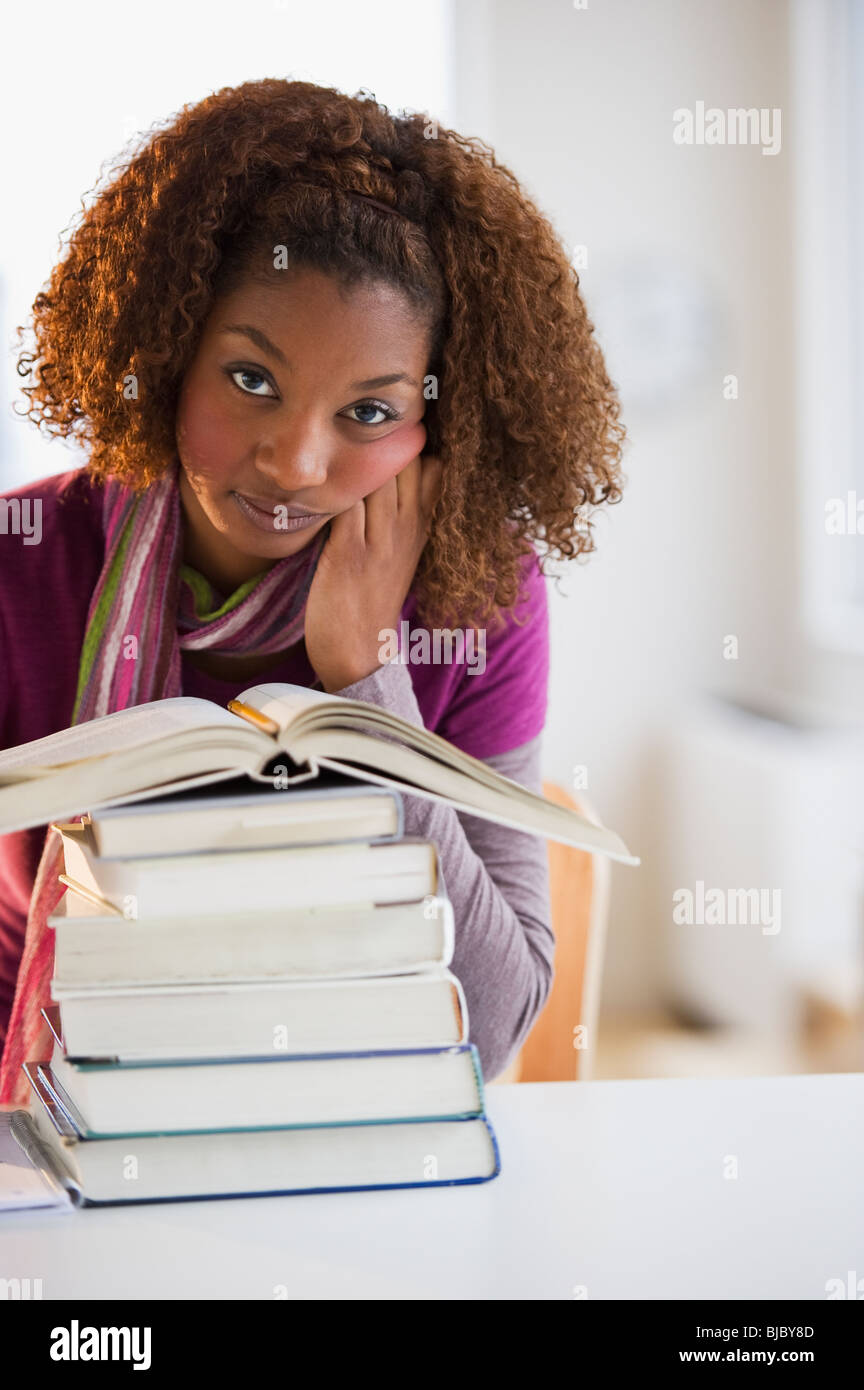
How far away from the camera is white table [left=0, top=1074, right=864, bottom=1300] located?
588 millimetres

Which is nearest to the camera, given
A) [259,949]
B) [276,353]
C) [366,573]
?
[259,949]

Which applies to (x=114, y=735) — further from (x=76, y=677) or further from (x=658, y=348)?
(x=658, y=348)

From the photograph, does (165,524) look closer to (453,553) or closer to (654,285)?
(453,553)

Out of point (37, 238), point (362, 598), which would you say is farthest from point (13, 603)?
point (37, 238)

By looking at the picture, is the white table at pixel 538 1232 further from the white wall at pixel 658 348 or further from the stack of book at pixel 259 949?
the white wall at pixel 658 348

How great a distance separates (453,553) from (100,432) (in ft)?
0.95

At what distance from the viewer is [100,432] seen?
3.41 feet

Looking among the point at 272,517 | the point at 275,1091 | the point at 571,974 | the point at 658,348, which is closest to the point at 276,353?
the point at 272,517

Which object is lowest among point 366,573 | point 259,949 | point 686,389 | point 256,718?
point 259,949

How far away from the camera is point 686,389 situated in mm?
3328

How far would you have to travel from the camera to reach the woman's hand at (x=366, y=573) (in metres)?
1.00

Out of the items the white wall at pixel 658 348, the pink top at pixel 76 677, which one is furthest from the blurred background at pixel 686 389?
the pink top at pixel 76 677

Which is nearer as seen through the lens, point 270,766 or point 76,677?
point 270,766

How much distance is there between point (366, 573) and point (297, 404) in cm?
16
